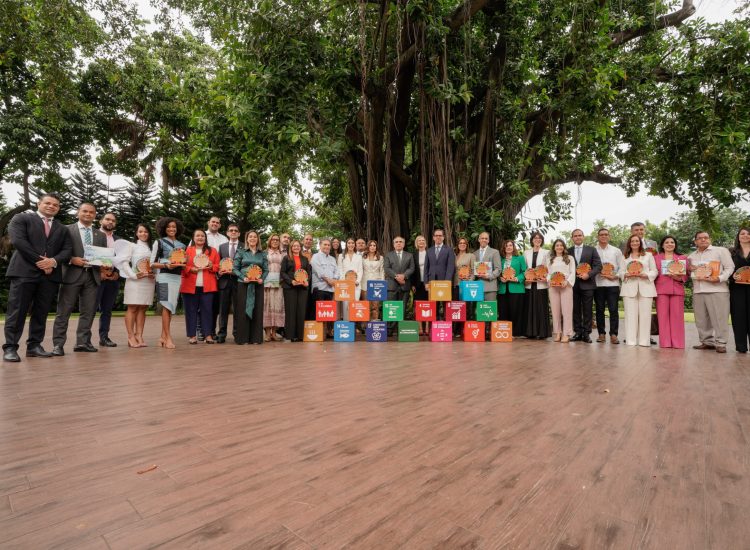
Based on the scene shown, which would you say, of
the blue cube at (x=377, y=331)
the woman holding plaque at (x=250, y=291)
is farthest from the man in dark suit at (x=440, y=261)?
the woman holding plaque at (x=250, y=291)

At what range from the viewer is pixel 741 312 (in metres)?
5.50

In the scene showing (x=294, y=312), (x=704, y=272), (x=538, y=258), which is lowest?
(x=294, y=312)

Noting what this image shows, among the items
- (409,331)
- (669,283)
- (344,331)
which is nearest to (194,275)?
(344,331)

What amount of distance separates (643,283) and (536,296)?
1530 mm

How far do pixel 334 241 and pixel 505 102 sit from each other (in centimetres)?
404

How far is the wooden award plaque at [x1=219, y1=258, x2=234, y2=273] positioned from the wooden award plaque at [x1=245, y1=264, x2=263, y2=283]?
235mm

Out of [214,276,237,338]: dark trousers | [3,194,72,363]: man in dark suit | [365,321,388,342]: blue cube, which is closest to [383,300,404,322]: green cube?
[365,321,388,342]: blue cube

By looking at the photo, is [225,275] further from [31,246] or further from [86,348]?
[31,246]

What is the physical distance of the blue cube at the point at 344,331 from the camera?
6602mm

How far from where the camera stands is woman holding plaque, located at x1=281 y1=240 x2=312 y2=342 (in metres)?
6.47

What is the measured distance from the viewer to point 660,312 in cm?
597

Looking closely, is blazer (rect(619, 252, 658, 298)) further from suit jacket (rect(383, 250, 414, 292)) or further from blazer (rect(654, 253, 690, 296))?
suit jacket (rect(383, 250, 414, 292))

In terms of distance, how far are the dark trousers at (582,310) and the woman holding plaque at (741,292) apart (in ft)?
5.55

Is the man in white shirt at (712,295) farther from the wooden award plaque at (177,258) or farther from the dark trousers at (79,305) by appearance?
the dark trousers at (79,305)
